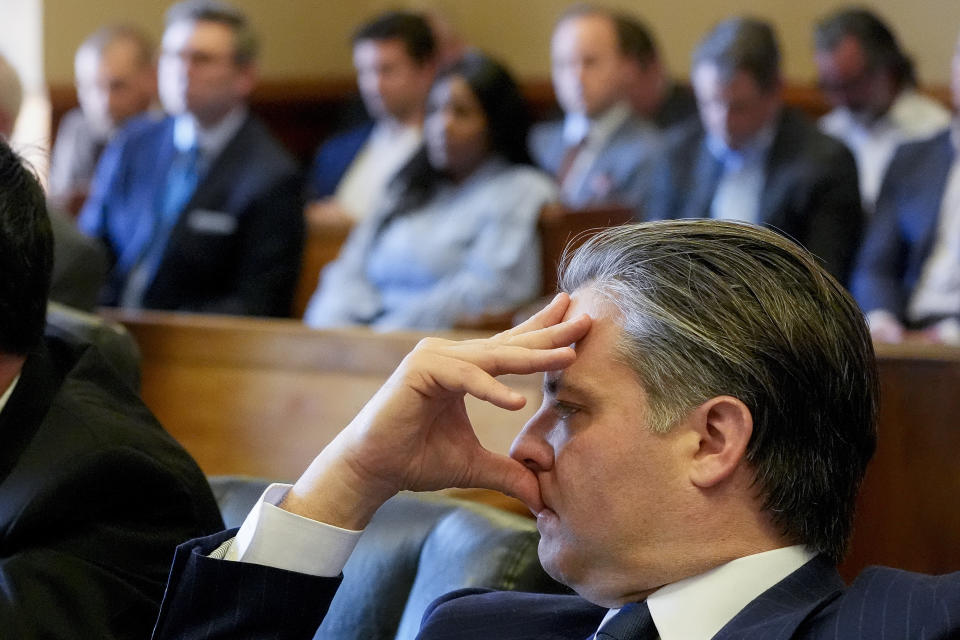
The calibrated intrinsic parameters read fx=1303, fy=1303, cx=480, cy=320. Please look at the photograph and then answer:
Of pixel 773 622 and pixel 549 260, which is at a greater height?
pixel 773 622

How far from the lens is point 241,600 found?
135cm

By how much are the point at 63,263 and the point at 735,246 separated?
6.56ft

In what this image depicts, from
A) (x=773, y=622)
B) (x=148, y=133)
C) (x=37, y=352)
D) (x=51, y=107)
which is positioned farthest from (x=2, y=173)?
(x=51, y=107)

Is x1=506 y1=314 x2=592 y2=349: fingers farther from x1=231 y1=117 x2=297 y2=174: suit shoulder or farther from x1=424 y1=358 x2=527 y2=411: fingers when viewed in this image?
x1=231 y1=117 x2=297 y2=174: suit shoulder

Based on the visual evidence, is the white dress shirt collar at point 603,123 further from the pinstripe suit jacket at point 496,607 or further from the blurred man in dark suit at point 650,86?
the pinstripe suit jacket at point 496,607

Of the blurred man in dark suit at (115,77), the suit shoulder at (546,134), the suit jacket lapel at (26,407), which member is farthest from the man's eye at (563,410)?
the blurred man in dark suit at (115,77)

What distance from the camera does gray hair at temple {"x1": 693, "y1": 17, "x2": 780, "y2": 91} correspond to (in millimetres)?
3988

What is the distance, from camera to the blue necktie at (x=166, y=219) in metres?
4.31

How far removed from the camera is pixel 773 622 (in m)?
1.18

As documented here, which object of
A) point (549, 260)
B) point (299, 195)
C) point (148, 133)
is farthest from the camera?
point (148, 133)

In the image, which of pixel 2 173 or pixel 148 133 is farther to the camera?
pixel 148 133

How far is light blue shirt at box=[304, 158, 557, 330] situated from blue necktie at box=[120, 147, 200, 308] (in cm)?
54

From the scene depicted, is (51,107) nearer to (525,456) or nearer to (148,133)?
(148,133)

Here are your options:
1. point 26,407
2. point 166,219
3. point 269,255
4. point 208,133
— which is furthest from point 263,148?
point 26,407
